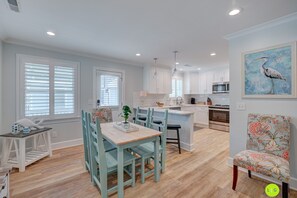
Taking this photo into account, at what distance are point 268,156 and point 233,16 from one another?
2.00m

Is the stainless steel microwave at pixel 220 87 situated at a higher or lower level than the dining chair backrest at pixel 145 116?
higher

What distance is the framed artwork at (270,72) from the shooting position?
1976 mm

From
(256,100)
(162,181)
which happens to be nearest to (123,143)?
(162,181)

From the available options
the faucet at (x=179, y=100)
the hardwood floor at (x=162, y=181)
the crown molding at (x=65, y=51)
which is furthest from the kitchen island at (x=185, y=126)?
→ the faucet at (x=179, y=100)

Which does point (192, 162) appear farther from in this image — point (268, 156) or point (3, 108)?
point (3, 108)

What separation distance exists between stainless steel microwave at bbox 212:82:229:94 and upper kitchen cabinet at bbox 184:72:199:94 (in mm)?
776

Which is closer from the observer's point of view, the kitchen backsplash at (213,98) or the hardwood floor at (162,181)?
the hardwood floor at (162,181)

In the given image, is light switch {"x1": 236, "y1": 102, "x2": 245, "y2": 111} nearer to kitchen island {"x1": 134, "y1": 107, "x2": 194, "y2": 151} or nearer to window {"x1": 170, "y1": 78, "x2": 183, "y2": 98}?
kitchen island {"x1": 134, "y1": 107, "x2": 194, "y2": 151}

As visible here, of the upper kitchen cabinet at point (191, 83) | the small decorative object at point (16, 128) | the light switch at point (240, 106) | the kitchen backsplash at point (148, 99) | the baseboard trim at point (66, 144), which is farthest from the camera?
the upper kitchen cabinet at point (191, 83)

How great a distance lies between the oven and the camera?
16.3ft

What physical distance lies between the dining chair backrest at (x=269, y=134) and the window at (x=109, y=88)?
11.4 feet

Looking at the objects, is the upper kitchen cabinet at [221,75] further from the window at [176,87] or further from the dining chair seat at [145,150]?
the dining chair seat at [145,150]

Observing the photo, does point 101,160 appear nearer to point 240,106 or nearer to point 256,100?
point 240,106

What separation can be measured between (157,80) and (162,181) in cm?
359
